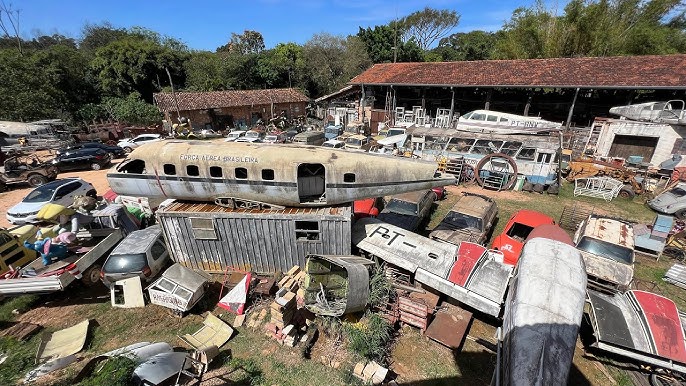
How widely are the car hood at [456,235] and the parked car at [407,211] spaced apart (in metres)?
1.29

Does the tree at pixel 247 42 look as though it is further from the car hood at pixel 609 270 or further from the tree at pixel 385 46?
the car hood at pixel 609 270

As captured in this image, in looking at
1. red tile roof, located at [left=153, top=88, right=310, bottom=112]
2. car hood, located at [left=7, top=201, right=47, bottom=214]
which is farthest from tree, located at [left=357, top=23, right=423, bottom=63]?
car hood, located at [left=7, top=201, right=47, bottom=214]

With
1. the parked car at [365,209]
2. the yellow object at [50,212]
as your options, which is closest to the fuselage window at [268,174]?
the parked car at [365,209]

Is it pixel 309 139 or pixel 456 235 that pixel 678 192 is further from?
pixel 309 139

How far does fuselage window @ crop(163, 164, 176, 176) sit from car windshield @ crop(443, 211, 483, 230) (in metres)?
10.8

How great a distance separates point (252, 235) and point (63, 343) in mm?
5745

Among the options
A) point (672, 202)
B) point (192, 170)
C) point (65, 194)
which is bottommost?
point (672, 202)

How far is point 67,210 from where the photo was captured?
426 inches

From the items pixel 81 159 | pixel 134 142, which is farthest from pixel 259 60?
pixel 81 159

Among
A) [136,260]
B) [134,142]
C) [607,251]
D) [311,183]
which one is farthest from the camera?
[134,142]

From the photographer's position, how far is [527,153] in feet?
60.5

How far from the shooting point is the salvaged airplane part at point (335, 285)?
793cm

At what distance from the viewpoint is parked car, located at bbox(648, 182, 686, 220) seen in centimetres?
1441

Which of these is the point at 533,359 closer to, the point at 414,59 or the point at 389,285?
the point at 389,285
